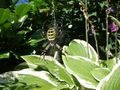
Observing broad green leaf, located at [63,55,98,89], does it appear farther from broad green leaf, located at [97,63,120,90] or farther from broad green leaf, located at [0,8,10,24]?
broad green leaf, located at [0,8,10,24]

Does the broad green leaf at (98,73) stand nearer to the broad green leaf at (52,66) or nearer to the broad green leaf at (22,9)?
the broad green leaf at (52,66)

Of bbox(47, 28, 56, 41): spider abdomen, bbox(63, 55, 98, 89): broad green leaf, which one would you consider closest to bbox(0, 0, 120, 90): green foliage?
bbox(63, 55, 98, 89): broad green leaf

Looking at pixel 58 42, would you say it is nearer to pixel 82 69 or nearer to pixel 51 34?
pixel 51 34

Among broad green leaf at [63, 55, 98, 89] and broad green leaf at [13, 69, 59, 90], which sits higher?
broad green leaf at [63, 55, 98, 89]

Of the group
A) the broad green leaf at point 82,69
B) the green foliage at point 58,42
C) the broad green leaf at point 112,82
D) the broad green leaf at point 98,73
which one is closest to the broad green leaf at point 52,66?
the green foliage at point 58,42

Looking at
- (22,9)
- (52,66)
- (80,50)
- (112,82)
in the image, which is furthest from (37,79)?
(112,82)

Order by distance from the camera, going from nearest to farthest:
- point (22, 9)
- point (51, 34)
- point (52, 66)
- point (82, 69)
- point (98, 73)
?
point (98, 73) → point (82, 69) → point (51, 34) → point (52, 66) → point (22, 9)
